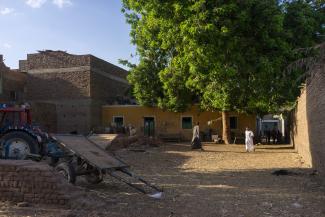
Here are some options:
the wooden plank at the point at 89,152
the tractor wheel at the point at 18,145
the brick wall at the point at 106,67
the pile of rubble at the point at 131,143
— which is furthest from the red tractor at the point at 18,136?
the brick wall at the point at 106,67

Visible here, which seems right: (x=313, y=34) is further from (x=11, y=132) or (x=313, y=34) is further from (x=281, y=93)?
(x=11, y=132)

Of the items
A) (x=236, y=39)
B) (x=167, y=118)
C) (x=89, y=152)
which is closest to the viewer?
(x=89, y=152)

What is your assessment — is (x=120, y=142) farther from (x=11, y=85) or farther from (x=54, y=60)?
(x=54, y=60)

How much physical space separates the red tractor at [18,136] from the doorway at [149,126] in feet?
78.4

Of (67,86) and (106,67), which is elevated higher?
(106,67)

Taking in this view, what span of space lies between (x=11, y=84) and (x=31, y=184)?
2844 centimetres

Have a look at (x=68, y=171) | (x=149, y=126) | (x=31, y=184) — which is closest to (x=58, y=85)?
(x=149, y=126)

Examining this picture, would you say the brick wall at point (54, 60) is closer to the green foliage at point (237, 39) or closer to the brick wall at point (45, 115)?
the brick wall at point (45, 115)

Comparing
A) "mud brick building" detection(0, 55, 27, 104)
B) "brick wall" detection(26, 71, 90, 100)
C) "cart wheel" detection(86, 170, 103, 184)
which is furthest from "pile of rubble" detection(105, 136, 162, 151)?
"cart wheel" detection(86, 170, 103, 184)

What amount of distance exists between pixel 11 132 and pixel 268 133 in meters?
25.1

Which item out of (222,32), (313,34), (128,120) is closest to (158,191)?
(222,32)

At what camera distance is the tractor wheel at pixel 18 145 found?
47.3ft

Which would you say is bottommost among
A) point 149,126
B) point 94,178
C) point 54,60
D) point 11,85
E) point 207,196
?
point 207,196

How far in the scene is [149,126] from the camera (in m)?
39.5
